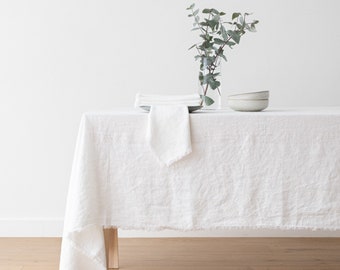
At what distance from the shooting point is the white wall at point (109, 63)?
109 inches

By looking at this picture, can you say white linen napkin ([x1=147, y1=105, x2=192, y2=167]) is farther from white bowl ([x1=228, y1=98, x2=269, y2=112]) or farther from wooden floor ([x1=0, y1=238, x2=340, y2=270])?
wooden floor ([x1=0, y1=238, x2=340, y2=270])

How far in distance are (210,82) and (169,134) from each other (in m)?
0.38

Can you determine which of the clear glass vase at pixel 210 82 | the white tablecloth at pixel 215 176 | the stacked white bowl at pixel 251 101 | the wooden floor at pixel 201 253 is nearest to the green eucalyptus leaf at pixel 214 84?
the clear glass vase at pixel 210 82

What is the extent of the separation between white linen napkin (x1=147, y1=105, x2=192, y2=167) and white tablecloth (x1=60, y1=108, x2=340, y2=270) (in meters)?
0.03

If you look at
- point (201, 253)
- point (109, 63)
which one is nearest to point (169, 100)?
point (201, 253)

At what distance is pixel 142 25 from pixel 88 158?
47.7 inches

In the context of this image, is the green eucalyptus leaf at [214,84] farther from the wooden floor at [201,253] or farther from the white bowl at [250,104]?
the wooden floor at [201,253]

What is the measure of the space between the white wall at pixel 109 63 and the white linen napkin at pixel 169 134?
1.07m

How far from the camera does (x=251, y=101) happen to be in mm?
1812

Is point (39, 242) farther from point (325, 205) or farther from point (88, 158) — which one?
point (325, 205)

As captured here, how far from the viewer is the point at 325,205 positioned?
171 cm

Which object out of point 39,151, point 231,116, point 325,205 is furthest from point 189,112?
point 39,151

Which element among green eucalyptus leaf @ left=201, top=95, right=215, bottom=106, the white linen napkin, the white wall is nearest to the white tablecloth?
the white linen napkin

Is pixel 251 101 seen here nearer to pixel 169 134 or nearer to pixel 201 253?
pixel 169 134
